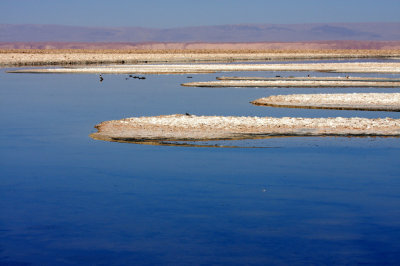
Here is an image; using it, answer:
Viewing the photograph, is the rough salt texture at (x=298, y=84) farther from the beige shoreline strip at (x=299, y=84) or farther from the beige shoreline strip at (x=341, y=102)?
the beige shoreline strip at (x=341, y=102)

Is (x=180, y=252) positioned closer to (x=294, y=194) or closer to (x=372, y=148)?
(x=294, y=194)

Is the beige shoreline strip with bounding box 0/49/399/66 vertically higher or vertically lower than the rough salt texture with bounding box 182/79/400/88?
higher

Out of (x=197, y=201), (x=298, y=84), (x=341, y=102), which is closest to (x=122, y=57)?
(x=298, y=84)

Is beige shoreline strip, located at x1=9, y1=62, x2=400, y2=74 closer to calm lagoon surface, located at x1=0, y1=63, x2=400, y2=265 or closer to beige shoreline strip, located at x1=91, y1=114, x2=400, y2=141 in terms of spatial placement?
beige shoreline strip, located at x1=91, y1=114, x2=400, y2=141

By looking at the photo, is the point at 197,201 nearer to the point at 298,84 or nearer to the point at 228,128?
the point at 228,128

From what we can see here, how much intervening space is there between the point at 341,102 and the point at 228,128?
979 cm

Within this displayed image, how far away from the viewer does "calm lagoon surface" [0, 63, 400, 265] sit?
31.1 feet

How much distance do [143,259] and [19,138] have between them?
1218 centimetres

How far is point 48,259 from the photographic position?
30.2 feet

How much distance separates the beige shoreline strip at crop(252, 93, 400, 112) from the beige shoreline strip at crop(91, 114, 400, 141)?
5.50 m

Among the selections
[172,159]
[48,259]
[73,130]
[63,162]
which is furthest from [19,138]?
[48,259]

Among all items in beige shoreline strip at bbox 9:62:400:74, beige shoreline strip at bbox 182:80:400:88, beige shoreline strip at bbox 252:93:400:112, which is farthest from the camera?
beige shoreline strip at bbox 9:62:400:74

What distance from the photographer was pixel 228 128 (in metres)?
21.1

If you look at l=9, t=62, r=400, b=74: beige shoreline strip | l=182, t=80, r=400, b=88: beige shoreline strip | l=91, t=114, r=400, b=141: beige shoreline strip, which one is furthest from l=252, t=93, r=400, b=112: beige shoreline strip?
l=9, t=62, r=400, b=74: beige shoreline strip
